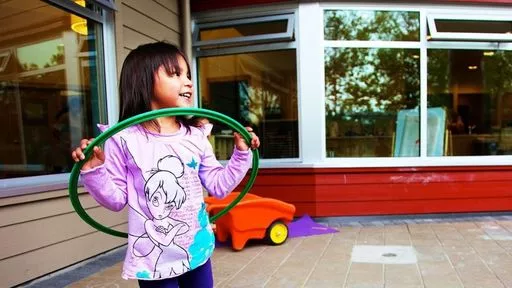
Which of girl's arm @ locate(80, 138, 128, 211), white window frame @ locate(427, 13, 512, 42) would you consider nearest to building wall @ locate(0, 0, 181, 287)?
girl's arm @ locate(80, 138, 128, 211)

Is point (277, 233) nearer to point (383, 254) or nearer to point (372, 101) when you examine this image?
point (383, 254)

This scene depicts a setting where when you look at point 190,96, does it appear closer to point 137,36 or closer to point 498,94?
point 137,36

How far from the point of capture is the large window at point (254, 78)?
5.38 metres

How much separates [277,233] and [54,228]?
1.96m

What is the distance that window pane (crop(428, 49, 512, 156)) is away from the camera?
5617 millimetres

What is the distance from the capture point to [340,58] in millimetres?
5500

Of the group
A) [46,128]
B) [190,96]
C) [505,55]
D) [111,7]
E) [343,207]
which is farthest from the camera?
[505,55]

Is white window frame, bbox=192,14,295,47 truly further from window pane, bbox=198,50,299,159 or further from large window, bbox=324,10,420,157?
large window, bbox=324,10,420,157

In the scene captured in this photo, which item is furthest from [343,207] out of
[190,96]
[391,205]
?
[190,96]

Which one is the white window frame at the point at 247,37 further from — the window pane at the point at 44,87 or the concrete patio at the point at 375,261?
the concrete patio at the point at 375,261

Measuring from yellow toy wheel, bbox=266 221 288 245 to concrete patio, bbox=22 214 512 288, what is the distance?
0.21ft

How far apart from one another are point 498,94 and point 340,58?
2.31 meters

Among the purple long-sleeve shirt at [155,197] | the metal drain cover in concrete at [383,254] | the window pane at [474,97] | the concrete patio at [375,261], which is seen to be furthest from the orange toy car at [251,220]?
the window pane at [474,97]

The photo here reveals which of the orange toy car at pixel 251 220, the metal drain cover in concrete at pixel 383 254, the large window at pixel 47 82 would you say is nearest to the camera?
the large window at pixel 47 82
